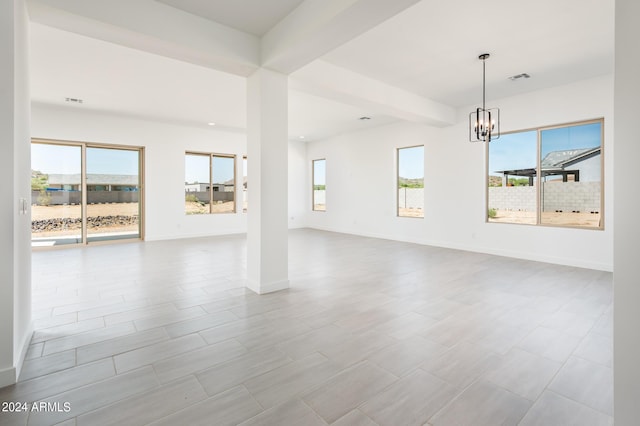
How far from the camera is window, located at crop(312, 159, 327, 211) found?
10.3m

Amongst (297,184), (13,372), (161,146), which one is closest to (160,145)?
(161,146)

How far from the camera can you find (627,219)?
4.00 ft

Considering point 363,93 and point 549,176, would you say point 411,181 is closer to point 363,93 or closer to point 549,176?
point 549,176

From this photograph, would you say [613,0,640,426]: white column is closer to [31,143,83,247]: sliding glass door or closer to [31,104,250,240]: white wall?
[31,104,250,240]: white wall

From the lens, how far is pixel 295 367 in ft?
6.89

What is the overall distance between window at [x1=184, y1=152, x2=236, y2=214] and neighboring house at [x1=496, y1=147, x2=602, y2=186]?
24.2ft

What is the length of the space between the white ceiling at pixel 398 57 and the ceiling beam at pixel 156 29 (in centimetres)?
6

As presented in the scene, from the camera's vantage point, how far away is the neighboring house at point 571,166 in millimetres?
5082

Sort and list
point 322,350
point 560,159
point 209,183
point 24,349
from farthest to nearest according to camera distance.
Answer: point 209,183
point 560,159
point 322,350
point 24,349

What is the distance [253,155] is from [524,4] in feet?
10.2

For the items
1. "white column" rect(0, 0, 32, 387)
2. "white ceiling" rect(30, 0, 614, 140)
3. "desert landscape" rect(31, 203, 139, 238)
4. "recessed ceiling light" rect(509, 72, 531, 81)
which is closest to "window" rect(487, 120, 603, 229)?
"white ceiling" rect(30, 0, 614, 140)

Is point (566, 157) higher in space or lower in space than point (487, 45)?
lower

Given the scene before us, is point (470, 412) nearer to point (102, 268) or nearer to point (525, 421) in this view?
point (525, 421)

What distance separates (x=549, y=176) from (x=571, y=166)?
356 millimetres
